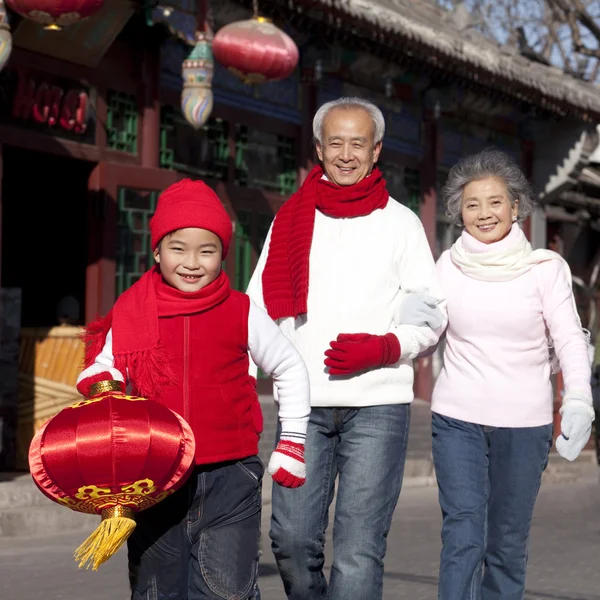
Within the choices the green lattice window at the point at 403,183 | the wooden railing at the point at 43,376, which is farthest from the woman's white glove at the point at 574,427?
the green lattice window at the point at 403,183

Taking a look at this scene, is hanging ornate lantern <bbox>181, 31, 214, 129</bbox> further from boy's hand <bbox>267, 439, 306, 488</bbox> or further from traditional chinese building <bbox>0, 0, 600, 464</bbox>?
boy's hand <bbox>267, 439, 306, 488</bbox>

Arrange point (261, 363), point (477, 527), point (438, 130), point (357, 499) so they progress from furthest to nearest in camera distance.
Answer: point (438, 130) → point (477, 527) → point (357, 499) → point (261, 363)

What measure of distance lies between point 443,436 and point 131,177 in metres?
6.42

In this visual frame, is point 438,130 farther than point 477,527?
Yes

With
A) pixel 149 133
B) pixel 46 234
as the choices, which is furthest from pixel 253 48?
pixel 46 234

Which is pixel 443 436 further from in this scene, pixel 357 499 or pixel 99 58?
pixel 99 58

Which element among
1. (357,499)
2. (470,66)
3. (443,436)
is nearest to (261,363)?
→ (357,499)

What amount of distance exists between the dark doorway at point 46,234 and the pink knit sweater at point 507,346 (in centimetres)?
660

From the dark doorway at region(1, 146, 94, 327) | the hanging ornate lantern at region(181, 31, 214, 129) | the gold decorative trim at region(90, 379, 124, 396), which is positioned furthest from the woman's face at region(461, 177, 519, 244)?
the dark doorway at region(1, 146, 94, 327)

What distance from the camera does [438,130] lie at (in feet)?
60.2

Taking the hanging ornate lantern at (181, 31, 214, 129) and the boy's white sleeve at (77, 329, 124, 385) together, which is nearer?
the boy's white sleeve at (77, 329, 124, 385)

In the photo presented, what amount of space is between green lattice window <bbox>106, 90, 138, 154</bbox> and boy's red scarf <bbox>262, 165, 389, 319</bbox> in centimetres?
653

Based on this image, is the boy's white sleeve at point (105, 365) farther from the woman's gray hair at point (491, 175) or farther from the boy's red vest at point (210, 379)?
the woman's gray hair at point (491, 175)

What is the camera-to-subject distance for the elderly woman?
5875 millimetres
